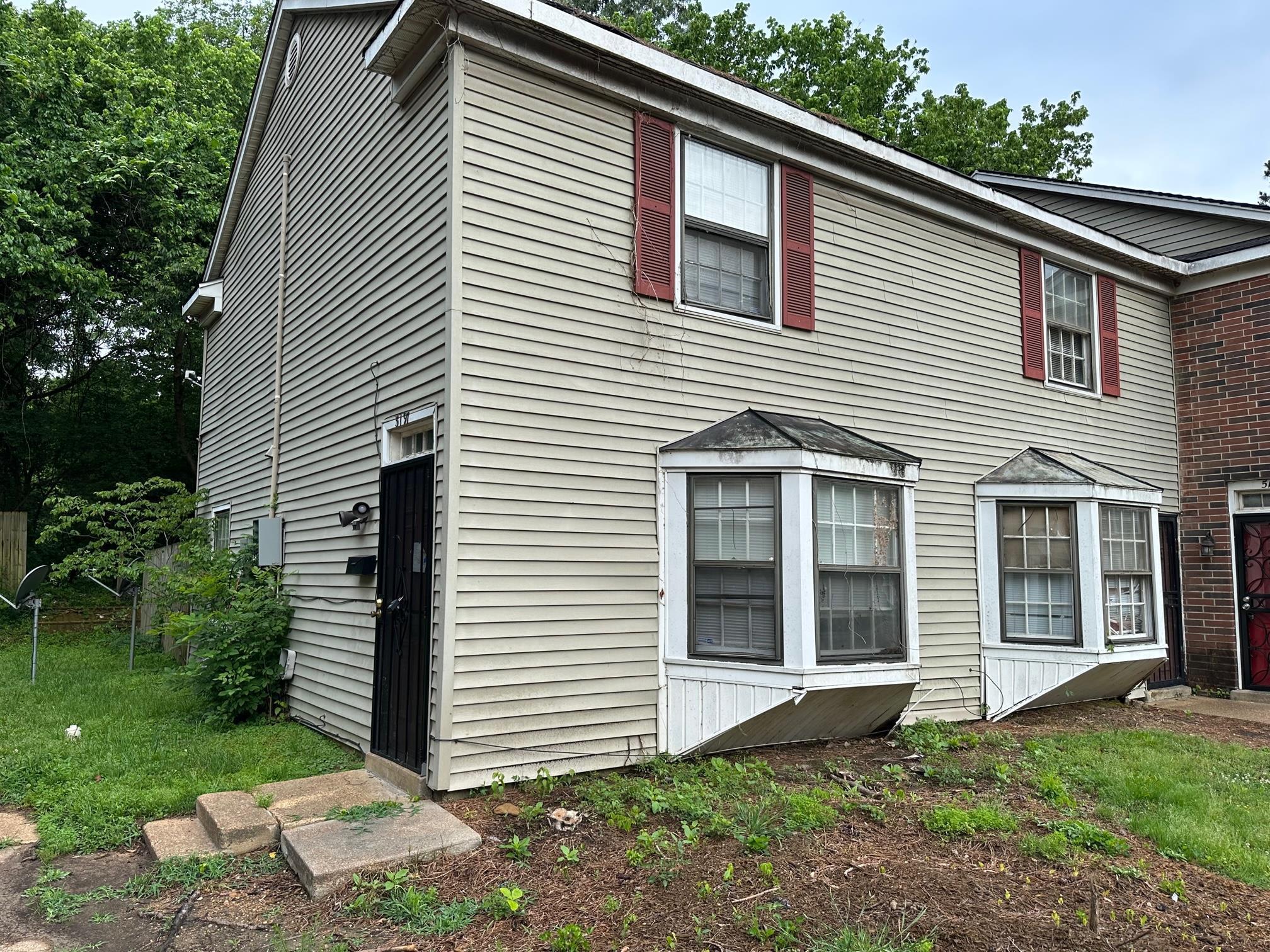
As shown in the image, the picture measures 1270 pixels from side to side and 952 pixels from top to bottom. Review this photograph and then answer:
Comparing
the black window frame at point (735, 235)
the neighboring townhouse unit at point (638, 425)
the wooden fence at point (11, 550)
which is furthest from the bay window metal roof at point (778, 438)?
the wooden fence at point (11, 550)

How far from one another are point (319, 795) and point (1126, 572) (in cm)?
751

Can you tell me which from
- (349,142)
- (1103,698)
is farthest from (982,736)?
(349,142)

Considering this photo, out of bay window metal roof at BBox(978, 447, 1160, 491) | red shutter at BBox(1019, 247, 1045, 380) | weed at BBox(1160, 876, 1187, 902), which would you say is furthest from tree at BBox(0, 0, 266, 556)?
weed at BBox(1160, 876, 1187, 902)

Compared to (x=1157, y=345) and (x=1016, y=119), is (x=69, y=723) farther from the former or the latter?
(x=1016, y=119)

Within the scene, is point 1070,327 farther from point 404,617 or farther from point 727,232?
point 404,617

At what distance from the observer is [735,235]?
6.99 meters

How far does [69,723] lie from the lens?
731cm

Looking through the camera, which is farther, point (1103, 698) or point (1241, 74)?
point (1241, 74)

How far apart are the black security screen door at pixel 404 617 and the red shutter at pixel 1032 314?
6.69 m

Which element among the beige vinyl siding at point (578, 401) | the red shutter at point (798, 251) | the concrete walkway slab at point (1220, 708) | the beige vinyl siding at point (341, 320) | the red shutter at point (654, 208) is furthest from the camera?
the concrete walkway slab at point (1220, 708)

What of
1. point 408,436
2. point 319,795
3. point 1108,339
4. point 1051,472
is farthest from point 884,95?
point 319,795

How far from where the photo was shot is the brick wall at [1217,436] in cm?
1026

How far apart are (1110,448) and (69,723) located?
1096 centimetres

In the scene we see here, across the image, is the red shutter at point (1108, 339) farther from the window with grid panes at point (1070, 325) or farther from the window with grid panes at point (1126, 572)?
the window with grid panes at point (1126, 572)
